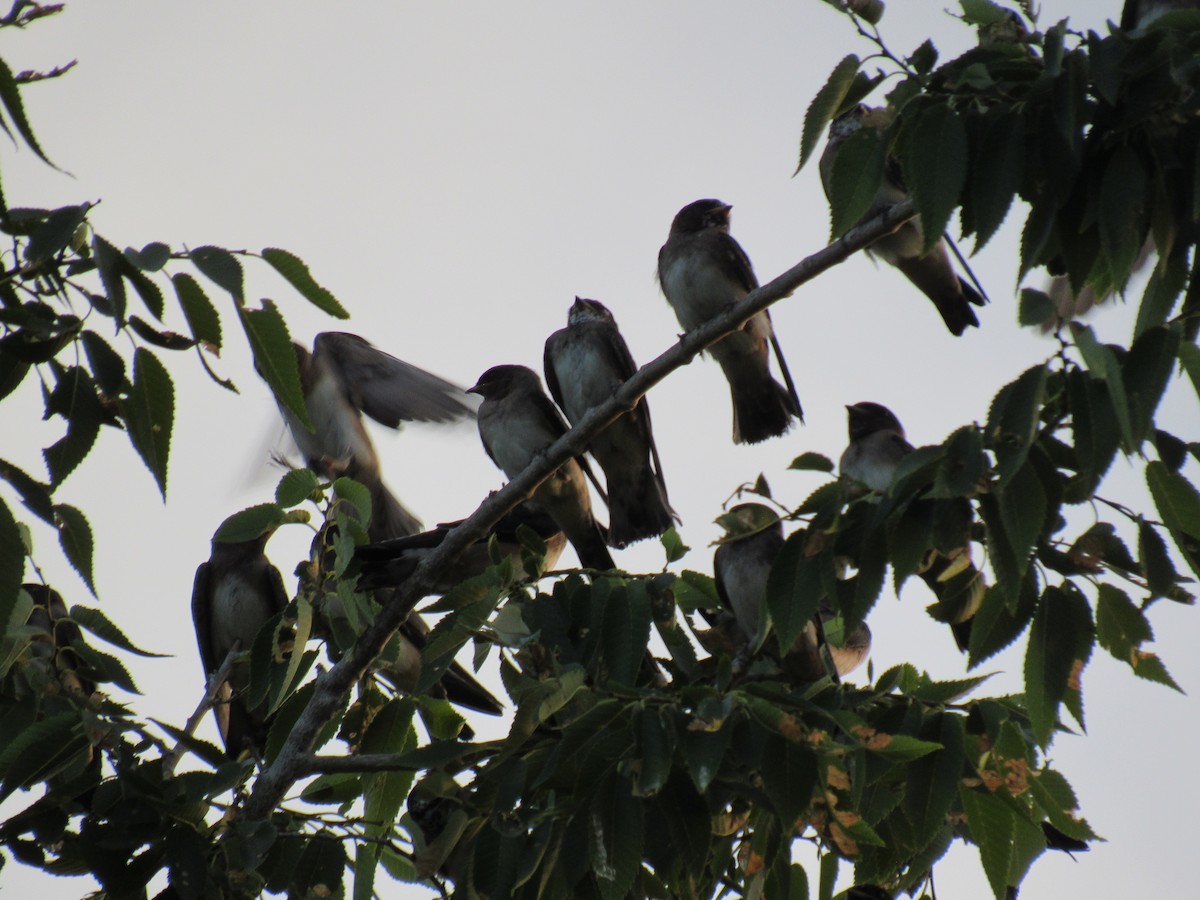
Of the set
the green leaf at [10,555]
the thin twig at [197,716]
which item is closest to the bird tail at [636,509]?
the thin twig at [197,716]

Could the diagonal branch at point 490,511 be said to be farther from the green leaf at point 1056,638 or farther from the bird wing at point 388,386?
the bird wing at point 388,386

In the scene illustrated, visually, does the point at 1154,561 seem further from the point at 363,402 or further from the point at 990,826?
the point at 363,402

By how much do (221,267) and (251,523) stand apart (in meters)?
1.88

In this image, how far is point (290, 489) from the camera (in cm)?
422

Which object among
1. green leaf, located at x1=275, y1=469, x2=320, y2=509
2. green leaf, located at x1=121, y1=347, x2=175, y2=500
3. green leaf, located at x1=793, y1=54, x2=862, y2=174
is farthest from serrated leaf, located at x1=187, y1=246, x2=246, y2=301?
green leaf, located at x1=275, y1=469, x2=320, y2=509

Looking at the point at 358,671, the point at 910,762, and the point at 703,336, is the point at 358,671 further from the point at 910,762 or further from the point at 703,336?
the point at 910,762

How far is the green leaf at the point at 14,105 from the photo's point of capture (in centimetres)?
240

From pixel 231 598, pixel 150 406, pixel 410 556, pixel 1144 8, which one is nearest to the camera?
pixel 150 406

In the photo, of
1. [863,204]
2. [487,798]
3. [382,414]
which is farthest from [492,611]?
[382,414]

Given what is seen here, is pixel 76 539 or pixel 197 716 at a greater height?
pixel 197 716

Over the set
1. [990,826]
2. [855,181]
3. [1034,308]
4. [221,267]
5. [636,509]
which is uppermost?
[636,509]

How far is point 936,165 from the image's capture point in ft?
9.33

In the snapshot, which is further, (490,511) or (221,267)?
(490,511)

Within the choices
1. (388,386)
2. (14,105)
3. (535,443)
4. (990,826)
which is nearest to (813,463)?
(990,826)
